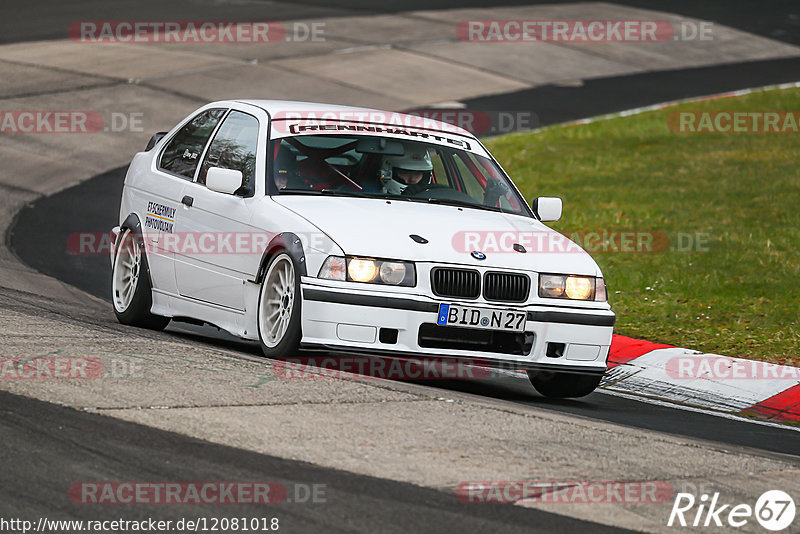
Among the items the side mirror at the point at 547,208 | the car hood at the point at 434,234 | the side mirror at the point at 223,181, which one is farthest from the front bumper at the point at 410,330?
Result: the side mirror at the point at 547,208

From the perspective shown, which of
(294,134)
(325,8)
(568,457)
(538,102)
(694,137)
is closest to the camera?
(568,457)

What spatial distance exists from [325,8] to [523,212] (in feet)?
74.7

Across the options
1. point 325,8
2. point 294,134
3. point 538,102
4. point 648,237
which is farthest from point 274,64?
point 294,134

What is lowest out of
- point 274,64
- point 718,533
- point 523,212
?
point 718,533

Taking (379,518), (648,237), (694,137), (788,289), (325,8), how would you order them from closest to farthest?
(379,518), (788,289), (648,237), (694,137), (325,8)

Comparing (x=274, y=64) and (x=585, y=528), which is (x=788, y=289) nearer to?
(x=585, y=528)

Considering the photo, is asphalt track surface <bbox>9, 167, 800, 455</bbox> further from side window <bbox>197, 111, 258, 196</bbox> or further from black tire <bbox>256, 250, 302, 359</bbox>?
side window <bbox>197, 111, 258, 196</bbox>

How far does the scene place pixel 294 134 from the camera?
885 cm

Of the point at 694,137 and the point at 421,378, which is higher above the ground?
the point at 694,137

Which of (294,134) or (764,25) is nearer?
(294,134)
